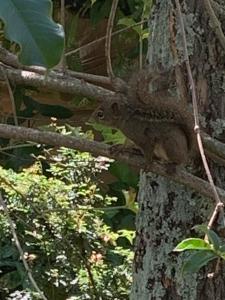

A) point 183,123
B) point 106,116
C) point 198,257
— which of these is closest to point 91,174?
point 106,116

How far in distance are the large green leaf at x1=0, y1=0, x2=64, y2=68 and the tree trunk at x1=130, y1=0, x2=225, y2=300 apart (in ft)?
2.94

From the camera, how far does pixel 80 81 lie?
1619mm

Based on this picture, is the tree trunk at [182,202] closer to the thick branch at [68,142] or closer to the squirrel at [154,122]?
the squirrel at [154,122]

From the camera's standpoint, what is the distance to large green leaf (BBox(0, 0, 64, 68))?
28.3 inches

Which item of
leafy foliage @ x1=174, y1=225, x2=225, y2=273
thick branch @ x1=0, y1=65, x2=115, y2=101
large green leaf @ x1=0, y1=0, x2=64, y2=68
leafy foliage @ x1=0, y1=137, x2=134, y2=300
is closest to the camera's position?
large green leaf @ x1=0, y1=0, x2=64, y2=68

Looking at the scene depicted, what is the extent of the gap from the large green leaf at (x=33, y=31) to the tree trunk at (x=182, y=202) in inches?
35.3

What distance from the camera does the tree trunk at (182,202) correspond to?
164 centimetres

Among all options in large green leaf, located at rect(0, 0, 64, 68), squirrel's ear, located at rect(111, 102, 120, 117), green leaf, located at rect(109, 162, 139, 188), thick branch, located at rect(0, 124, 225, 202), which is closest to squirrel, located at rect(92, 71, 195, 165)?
squirrel's ear, located at rect(111, 102, 120, 117)

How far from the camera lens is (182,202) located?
164 cm

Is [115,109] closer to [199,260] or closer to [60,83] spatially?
[60,83]

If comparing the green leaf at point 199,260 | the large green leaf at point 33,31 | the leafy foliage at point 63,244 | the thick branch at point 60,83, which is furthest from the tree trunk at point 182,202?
the leafy foliage at point 63,244

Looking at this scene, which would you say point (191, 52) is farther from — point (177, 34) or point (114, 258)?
point (114, 258)

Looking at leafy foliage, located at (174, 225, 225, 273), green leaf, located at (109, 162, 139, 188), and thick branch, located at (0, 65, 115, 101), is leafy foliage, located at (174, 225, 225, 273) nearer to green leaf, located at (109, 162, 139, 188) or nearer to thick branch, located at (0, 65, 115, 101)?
thick branch, located at (0, 65, 115, 101)

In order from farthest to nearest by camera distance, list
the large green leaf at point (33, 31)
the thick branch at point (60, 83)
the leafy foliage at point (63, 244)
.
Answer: the leafy foliage at point (63, 244), the thick branch at point (60, 83), the large green leaf at point (33, 31)
